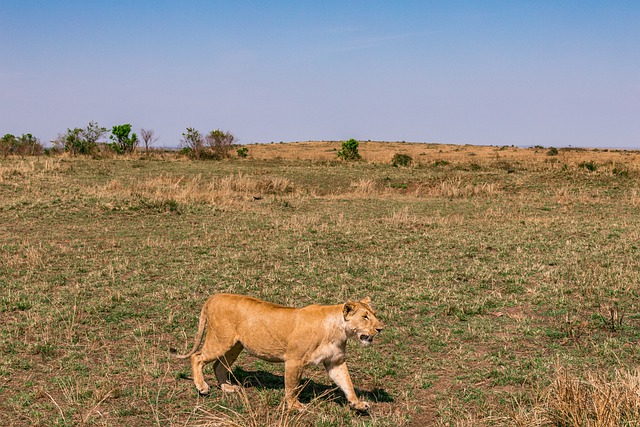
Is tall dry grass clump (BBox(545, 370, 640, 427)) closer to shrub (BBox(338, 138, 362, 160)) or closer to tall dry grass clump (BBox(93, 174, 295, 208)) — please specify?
tall dry grass clump (BBox(93, 174, 295, 208))

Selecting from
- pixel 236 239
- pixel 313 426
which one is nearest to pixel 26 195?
pixel 236 239

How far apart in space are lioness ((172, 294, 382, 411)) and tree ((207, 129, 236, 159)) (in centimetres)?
3712

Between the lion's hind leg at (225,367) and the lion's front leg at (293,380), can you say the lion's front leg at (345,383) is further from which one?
the lion's hind leg at (225,367)

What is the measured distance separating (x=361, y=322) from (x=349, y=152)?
39769 mm

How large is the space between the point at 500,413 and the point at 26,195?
1902 centimetres

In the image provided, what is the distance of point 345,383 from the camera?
5.80 meters

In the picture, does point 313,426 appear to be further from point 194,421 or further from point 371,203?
point 371,203

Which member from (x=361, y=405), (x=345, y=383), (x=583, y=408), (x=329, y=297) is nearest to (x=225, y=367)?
(x=345, y=383)

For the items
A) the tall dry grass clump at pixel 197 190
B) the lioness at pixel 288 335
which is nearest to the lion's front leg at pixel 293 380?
the lioness at pixel 288 335

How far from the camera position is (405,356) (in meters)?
7.66

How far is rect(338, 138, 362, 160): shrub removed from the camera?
43253 millimetres

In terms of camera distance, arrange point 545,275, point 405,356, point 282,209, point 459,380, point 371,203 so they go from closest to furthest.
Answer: point 459,380
point 405,356
point 545,275
point 282,209
point 371,203

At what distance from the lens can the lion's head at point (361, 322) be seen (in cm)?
564

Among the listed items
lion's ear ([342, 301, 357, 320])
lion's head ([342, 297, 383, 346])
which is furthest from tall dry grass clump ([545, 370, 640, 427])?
lion's ear ([342, 301, 357, 320])
